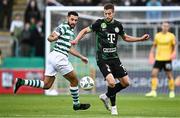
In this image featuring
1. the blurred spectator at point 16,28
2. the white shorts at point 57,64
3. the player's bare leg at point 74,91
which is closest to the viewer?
the white shorts at point 57,64

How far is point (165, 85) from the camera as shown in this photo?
25078 millimetres

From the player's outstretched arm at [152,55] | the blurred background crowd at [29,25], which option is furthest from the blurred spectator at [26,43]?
the player's outstretched arm at [152,55]

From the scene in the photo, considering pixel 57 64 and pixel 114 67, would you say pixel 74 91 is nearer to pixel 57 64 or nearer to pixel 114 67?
pixel 57 64

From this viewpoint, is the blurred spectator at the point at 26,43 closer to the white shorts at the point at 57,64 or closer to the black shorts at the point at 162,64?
the black shorts at the point at 162,64

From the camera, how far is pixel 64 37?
51.3 feet

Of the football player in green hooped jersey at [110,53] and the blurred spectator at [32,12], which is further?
the blurred spectator at [32,12]

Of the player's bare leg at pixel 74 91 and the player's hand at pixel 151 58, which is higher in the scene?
the player's bare leg at pixel 74 91

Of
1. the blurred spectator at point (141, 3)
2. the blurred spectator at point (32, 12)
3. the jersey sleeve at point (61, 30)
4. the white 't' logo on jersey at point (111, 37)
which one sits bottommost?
the blurred spectator at point (32, 12)

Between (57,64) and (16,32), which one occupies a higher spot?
(57,64)

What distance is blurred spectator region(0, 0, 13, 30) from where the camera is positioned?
29781mm

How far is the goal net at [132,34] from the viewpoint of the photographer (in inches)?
985

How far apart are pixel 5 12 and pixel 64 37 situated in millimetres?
14705

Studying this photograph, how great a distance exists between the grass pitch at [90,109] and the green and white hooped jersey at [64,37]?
4.79ft

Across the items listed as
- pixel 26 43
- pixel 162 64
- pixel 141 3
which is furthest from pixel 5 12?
pixel 162 64
